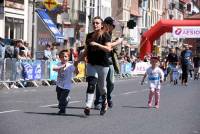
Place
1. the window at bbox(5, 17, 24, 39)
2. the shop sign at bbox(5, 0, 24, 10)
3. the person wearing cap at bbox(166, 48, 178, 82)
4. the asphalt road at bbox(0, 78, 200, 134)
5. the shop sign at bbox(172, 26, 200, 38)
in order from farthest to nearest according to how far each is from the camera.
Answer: the window at bbox(5, 17, 24, 39) → the shop sign at bbox(5, 0, 24, 10) → the shop sign at bbox(172, 26, 200, 38) → the person wearing cap at bbox(166, 48, 178, 82) → the asphalt road at bbox(0, 78, 200, 134)

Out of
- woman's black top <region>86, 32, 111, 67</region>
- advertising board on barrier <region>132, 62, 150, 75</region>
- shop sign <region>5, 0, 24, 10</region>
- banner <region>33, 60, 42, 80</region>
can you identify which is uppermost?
shop sign <region>5, 0, 24, 10</region>

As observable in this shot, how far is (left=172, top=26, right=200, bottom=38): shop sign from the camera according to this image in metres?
38.8

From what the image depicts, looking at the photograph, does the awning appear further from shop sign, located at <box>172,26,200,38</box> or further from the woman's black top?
the woman's black top

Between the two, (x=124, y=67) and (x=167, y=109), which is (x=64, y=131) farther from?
(x=124, y=67)

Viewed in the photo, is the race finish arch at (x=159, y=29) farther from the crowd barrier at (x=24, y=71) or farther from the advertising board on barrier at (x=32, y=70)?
the advertising board on barrier at (x=32, y=70)

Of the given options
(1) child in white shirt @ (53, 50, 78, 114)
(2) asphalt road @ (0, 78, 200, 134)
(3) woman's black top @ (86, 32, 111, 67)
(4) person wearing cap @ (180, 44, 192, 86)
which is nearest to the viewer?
(2) asphalt road @ (0, 78, 200, 134)

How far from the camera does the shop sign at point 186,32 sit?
38.8 meters

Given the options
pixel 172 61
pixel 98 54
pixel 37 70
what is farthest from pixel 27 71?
pixel 98 54

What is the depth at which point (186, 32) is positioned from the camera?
3934cm

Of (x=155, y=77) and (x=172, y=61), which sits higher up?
(x=155, y=77)

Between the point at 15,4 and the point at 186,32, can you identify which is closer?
the point at 186,32

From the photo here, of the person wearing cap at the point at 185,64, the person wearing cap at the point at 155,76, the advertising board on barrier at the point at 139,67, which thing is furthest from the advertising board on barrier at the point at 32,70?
the advertising board on barrier at the point at 139,67

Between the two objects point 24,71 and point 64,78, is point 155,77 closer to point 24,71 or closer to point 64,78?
point 64,78

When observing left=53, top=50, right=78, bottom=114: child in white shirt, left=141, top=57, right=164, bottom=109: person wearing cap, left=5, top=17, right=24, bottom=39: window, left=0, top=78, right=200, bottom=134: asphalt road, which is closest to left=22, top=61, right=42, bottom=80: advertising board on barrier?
left=0, top=78, right=200, bottom=134: asphalt road
